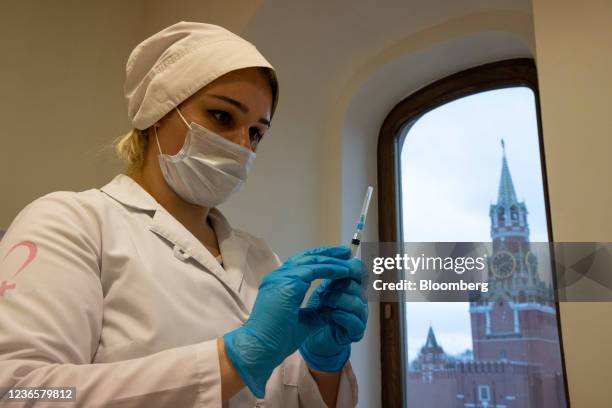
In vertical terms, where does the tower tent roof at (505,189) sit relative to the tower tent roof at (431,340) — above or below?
above

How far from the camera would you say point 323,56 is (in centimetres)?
199

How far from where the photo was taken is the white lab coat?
668 mm

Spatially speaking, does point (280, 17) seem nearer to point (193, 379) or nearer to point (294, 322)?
point (294, 322)

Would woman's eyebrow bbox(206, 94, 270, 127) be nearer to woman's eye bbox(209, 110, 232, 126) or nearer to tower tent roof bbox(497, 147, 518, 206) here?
woman's eye bbox(209, 110, 232, 126)

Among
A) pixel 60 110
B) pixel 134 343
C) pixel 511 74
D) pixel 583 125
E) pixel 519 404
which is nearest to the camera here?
pixel 134 343

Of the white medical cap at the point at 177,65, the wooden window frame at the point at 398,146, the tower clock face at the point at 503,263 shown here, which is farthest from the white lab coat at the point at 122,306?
the wooden window frame at the point at 398,146

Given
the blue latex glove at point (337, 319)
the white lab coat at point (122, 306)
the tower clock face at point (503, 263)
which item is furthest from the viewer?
the tower clock face at point (503, 263)

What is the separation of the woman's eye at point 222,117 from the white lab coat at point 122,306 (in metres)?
0.20

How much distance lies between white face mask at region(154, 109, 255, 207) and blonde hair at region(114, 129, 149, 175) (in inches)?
3.0

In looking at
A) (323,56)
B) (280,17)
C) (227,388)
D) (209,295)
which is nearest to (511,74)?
(323,56)

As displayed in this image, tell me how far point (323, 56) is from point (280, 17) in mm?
234

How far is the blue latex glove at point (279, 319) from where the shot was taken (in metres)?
0.72

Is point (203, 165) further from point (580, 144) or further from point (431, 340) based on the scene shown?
point (431, 340)

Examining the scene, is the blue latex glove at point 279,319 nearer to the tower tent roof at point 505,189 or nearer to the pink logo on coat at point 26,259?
the pink logo on coat at point 26,259
